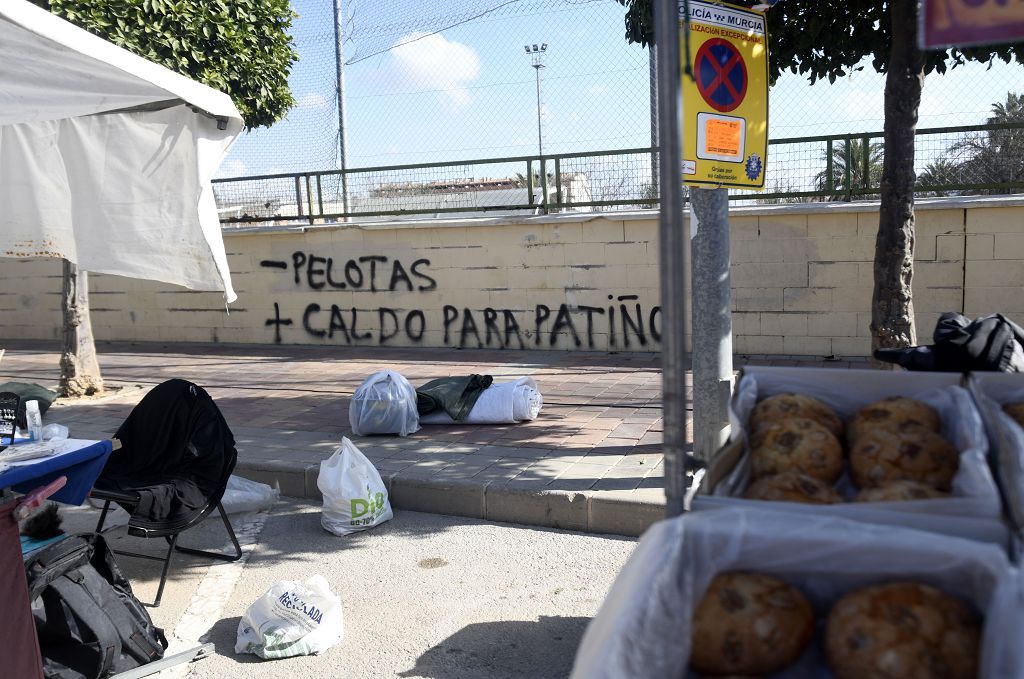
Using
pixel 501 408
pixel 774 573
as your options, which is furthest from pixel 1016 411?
pixel 501 408

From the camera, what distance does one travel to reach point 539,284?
1029 cm

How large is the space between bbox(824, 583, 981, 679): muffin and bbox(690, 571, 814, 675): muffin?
60 millimetres

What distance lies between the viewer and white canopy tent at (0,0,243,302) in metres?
3.68

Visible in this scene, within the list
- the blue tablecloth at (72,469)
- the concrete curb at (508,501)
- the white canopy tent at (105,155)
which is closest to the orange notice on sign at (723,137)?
the concrete curb at (508,501)

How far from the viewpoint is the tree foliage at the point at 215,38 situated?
8.19 metres

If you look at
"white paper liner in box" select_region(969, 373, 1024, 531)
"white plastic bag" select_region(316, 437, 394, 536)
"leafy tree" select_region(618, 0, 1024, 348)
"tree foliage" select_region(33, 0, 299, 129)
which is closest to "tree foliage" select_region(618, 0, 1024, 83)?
"leafy tree" select_region(618, 0, 1024, 348)

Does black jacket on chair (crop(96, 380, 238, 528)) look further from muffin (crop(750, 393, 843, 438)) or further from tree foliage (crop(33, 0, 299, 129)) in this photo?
tree foliage (crop(33, 0, 299, 129))

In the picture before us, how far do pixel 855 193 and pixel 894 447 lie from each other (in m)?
7.81

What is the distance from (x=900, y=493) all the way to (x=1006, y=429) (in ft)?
1.12

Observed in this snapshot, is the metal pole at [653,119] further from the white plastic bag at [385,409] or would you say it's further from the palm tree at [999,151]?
the white plastic bag at [385,409]

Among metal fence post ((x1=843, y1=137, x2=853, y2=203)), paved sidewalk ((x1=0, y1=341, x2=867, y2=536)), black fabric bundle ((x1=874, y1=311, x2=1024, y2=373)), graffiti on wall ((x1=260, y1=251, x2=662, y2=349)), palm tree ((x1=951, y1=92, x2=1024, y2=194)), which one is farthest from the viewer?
graffiti on wall ((x1=260, y1=251, x2=662, y2=349))

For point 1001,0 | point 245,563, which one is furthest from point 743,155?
point 245,563

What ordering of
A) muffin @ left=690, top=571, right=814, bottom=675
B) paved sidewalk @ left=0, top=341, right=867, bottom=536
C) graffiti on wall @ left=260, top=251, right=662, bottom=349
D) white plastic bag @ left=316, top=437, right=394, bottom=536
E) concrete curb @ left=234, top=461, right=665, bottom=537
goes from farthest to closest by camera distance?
graffiti on wall @ left=260, top=251, right=662, bottom=349
paved sidewalk @ left=0, top=341, right=867, bottom=536
white plastic bag @ left=316, top=437, right=394, bottom=536
concrete curb @ left=234, top=461, right=665, bottom=537
muffin @ left=690, top=571, right=814, bottom=675

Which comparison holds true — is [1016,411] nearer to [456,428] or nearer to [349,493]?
[349,493]
